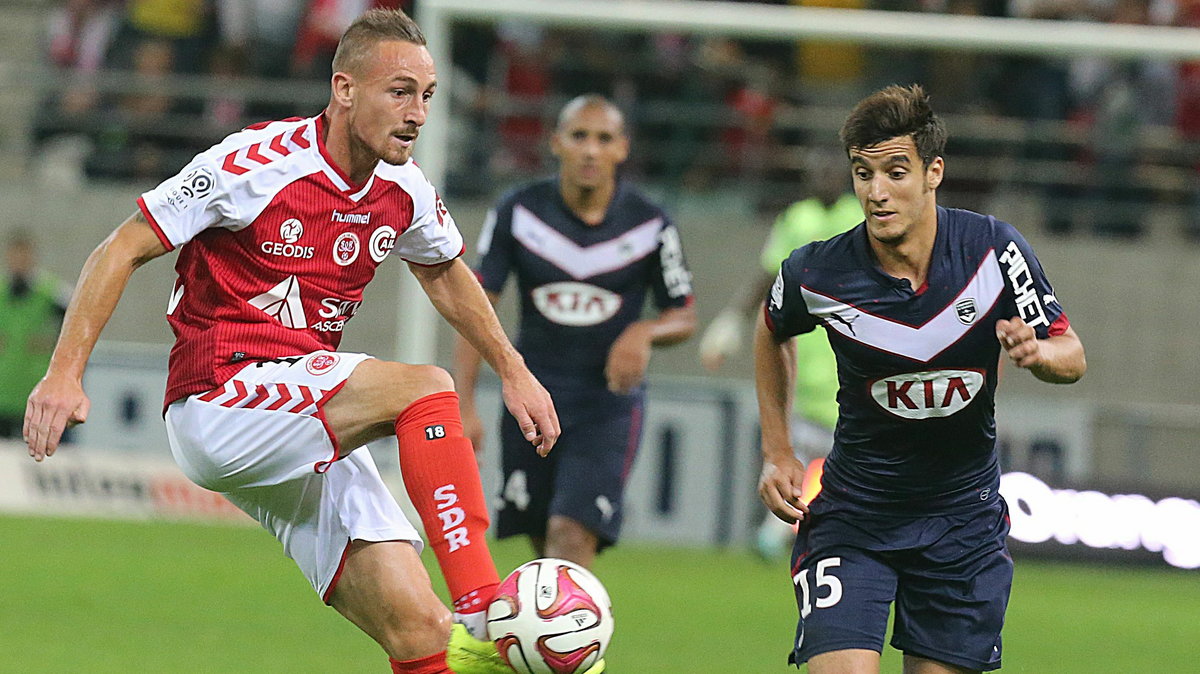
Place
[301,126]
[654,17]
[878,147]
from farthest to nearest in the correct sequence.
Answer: [654,17] < [301,126] < [878,147]

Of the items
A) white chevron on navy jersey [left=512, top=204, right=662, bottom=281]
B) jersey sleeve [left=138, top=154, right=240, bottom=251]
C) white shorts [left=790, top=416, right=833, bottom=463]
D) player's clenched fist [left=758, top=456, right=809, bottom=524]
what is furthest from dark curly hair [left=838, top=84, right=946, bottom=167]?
white shorts [left=790, top=416, right=833, bottom=463]

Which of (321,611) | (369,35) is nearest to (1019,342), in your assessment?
(369,35)

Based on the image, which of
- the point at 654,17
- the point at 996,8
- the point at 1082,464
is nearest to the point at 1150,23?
the point at 996,8

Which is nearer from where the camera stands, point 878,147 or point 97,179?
point 878,147

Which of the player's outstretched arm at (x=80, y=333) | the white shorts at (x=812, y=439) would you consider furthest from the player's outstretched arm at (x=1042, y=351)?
the white shorts at (x=812, y=439)

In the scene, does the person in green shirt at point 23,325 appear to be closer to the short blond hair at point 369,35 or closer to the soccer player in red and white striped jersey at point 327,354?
the soccer player in red and white striped jersey at point 327,354

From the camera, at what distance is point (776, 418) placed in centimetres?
523

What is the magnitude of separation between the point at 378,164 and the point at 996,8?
10248 millimetres

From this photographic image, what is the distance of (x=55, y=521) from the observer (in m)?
13.3

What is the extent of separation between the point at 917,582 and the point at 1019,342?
89cm

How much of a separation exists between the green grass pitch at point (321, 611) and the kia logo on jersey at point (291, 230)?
2.57 meters

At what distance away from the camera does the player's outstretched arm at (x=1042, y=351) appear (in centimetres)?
445

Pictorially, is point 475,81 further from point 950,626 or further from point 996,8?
point 950,626

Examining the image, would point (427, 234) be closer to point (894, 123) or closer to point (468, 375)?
point (894, 123)
